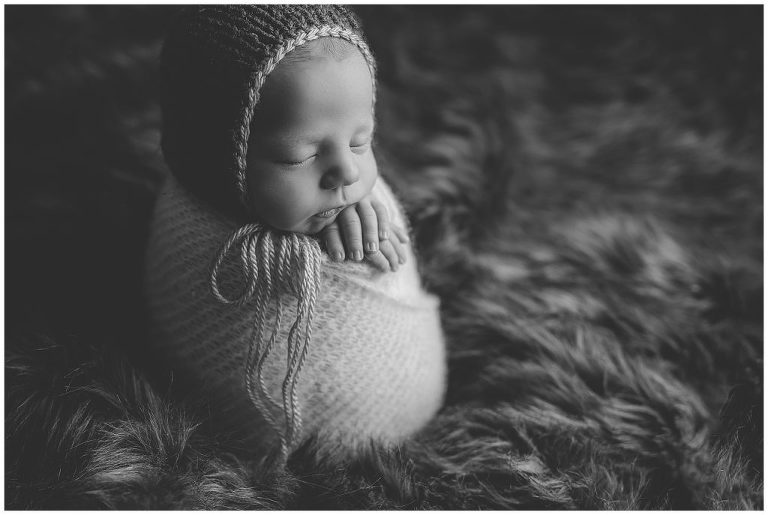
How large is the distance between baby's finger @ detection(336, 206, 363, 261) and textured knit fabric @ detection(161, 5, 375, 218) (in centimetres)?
12

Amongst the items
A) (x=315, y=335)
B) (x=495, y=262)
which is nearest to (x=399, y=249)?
(x=315, y=335)

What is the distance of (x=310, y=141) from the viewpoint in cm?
67

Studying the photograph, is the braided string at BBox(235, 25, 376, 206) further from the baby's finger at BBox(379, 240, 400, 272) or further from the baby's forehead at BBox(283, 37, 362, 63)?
the baby's finger at BBox(379, 240, 400, 272)

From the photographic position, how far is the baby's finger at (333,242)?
75 cm

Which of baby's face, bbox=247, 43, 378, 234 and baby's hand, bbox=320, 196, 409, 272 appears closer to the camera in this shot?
baby's face, bbox=247, 43, 378, 234

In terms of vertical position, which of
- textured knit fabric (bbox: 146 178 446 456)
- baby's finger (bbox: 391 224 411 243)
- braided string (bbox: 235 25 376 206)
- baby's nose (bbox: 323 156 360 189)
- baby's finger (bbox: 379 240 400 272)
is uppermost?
braided string (bbox: 235 25 376 206)

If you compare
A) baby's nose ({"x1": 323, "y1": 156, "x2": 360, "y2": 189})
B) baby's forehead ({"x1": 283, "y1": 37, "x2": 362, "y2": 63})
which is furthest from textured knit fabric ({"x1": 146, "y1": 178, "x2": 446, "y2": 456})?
baby's forehead ({"x1": 283, "y1": 37, "x2": 362, "y2": 63})

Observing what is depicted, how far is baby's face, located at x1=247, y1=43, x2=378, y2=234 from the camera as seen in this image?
65cm

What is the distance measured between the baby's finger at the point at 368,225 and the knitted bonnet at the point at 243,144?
0.21 ft

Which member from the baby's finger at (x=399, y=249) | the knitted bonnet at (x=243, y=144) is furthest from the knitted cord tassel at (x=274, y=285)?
the baby's finger at (x=399, y=249)

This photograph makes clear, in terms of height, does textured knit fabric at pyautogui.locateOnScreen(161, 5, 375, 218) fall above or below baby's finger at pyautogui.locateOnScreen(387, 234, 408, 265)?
above

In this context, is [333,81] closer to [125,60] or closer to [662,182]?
[125,60]

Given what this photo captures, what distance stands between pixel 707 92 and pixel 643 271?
1.91 feet

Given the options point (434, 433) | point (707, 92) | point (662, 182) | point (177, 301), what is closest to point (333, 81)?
point (177, 301)
